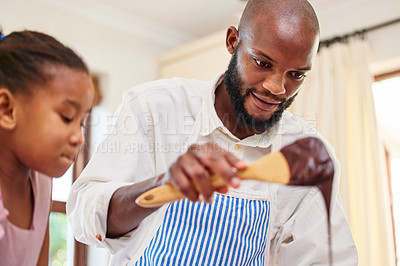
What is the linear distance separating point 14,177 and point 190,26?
9.61 feet

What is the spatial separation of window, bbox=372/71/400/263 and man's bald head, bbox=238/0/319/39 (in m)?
1.97

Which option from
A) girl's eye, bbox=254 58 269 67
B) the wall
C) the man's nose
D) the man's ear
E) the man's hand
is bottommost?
the man's hand

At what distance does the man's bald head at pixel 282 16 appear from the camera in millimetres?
1322

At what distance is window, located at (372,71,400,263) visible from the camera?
10.9ft

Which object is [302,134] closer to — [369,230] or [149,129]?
[149,129]

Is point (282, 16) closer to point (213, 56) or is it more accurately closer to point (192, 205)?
point (192, 205)

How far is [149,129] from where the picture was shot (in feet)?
4.47

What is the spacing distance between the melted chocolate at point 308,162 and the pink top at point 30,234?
0.47m

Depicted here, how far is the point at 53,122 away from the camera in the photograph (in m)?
0.85

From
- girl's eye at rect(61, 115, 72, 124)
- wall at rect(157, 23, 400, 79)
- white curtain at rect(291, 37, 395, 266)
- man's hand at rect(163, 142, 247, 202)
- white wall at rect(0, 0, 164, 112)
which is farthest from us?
white wall at rect(0, 0, 164, 112)

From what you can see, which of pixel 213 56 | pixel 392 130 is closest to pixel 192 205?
pixel 213 56

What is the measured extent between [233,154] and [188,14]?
2.50 meters

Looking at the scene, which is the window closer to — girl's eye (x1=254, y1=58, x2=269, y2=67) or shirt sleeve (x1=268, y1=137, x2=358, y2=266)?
shirt sleeve (x1=268, y1=137, x2=358, y2=266)

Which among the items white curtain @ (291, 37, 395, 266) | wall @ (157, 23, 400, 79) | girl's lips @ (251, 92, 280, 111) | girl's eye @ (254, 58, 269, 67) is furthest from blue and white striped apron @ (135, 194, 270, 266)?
wall @ (157, 23, 400, 79)
